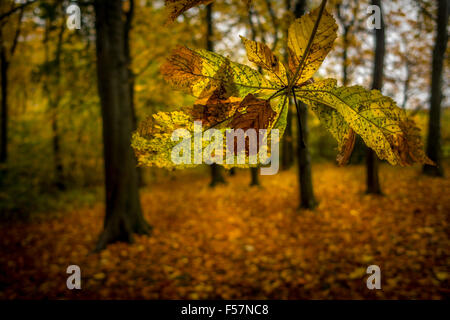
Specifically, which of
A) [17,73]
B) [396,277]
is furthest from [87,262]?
[17,73]

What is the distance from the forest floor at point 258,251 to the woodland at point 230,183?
0.11ft

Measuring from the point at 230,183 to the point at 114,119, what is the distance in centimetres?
639

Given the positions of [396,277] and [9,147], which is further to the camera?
[9,147]

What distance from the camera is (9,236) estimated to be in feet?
20.2

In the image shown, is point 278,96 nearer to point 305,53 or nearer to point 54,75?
point 305,53

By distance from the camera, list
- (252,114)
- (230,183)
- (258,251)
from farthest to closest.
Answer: (230,183) < (258,251) < (252,114)

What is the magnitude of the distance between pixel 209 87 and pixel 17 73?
54.7ft

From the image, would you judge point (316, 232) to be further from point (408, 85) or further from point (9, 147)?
point (9, 147)

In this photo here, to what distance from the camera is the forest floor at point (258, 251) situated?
3.51m

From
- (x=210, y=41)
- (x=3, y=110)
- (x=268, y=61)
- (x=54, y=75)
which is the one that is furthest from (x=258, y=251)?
(x=3, y=110)

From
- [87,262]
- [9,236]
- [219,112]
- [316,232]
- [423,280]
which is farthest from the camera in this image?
[9,236]

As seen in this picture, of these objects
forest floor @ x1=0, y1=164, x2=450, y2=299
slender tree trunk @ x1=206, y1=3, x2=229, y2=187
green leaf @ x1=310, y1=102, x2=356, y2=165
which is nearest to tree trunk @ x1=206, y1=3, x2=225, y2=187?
slender tree trunk @ x1=206, y1=3, x2=229, y2=187

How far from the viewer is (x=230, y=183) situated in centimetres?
1018

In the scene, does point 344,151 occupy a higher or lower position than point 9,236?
higher
